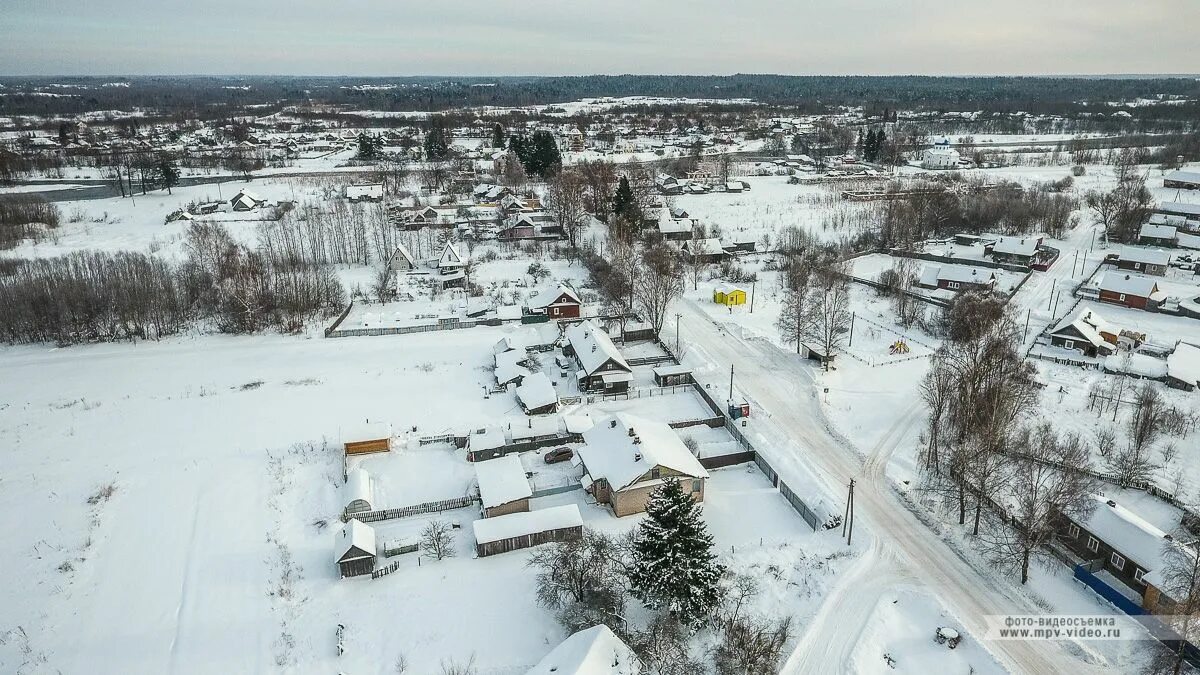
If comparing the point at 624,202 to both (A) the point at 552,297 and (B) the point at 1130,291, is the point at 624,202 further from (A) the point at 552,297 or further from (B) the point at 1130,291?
(B) the point at 1130,291

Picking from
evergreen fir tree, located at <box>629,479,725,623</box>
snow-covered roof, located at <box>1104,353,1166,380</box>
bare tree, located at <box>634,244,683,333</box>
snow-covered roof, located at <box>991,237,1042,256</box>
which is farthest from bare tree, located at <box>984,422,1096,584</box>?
snow-covered roof, located at <box>991,237,1042,256</box>

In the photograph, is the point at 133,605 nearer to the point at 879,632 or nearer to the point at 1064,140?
Result: the point at 879,632

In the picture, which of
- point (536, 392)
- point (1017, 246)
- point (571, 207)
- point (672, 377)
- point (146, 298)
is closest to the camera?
point (536, 392)

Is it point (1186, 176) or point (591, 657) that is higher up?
point (1186, 176)

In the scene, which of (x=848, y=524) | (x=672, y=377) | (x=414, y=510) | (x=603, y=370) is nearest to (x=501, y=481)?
(x=414, y=510)

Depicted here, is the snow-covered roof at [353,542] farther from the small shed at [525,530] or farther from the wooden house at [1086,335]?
the wooden house at [1086,335]

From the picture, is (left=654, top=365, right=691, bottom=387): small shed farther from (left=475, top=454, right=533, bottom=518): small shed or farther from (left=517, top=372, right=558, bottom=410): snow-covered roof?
(left=475, top=454, right=533, bottom=518): small shed
